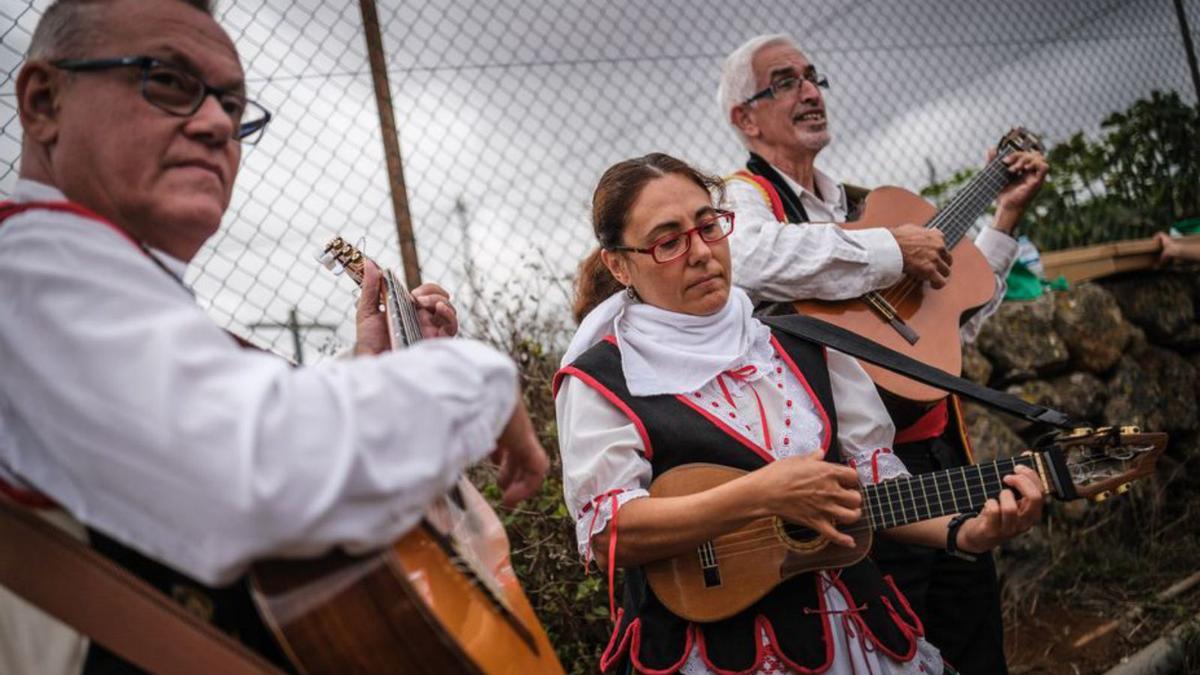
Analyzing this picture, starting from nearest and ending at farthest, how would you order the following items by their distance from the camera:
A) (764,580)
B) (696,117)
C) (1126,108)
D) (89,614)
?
(89,614) < (764,580) < (696,117) < (1126,108)

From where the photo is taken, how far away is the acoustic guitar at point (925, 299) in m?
2.48

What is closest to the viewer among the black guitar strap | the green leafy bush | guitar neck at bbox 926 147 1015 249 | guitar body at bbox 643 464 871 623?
guitar body at bbox 643 464 871 623

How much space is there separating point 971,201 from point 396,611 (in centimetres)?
265

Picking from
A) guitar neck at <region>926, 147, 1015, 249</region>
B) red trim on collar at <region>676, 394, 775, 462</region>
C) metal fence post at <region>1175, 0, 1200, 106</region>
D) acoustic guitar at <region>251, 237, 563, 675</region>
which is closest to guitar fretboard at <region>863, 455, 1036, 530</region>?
red trim on collar at <region>676, 394, 775, 462</region>

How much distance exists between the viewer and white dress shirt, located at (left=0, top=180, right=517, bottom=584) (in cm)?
80

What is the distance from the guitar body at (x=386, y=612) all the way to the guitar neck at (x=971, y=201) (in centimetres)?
228

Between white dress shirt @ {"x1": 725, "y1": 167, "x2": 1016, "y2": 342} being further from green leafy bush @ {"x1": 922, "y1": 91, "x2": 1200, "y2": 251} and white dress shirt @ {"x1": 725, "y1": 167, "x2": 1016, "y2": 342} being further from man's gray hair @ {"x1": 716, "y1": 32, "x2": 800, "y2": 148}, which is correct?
green leafy bush @ {"x1": 922, "y1": 91, "x2": 1200, "y2": 251}

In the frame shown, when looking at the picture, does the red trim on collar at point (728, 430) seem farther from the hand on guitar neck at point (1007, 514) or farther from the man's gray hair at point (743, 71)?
the man's gray hair at point (743, 71)

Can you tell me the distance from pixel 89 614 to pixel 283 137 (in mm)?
2243

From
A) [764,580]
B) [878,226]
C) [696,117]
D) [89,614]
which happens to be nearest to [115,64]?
[89,614]

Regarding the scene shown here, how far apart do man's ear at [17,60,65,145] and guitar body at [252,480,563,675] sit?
2.19 ft

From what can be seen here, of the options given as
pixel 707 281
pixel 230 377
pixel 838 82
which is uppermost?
pixel 838 82

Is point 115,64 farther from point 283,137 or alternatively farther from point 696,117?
point 696,117

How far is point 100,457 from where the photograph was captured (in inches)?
32.5
